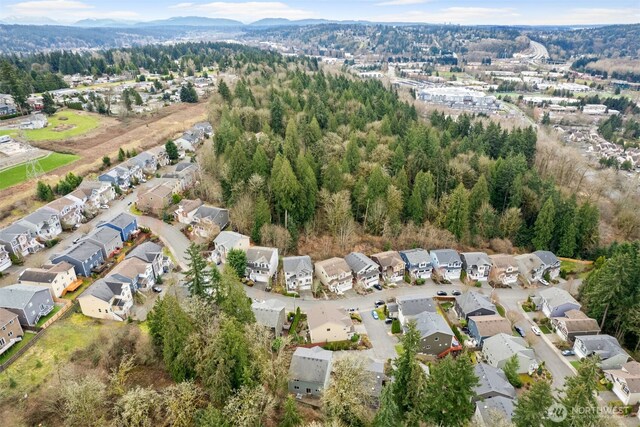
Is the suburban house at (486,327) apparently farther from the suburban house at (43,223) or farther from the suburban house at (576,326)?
the suburban house at (43,223)

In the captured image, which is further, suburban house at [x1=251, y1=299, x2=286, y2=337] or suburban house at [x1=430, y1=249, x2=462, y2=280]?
suburban house at [x1=430, y1=249, x2=462, y2=280]

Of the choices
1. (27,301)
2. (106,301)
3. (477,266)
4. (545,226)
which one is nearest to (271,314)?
(106,301)

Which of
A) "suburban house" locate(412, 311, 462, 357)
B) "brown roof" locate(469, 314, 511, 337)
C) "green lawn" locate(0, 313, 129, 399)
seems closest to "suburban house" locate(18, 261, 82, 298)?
"green lawn" locate(0, 313, 129, 399)

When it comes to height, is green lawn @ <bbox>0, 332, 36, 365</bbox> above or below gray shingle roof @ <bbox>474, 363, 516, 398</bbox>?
above

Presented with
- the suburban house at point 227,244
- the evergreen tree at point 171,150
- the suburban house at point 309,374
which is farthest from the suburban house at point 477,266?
the evergreen tree at point 171,150

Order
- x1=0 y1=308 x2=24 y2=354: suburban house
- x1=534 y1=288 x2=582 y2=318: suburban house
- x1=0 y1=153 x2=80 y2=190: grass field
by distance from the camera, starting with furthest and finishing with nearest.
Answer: x1=0 y1=153 x2=80 y2=190: grass field, x1=534 y1=288 x2=582 y2=318: suburban house, x1=0 y1=308 x2=24 y2=354: suburban house

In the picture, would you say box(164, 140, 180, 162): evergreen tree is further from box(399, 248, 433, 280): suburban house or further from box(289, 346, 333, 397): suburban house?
box(289, 346, 333, 397): suburban house
